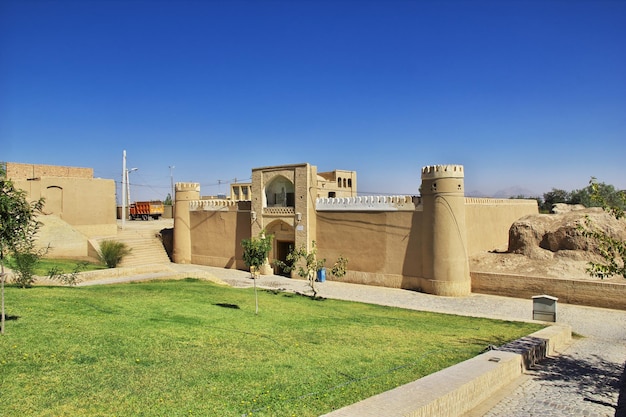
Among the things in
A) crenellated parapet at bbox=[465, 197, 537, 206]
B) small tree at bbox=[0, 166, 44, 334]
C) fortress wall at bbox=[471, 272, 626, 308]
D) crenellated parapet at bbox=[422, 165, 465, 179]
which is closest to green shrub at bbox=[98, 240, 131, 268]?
small tree at bbox=[0, 166, 44, 334]

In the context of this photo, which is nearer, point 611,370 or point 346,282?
point 611,370

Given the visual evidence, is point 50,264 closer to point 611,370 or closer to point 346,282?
point 346,282

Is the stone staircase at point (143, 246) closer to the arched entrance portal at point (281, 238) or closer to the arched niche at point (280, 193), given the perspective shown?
the arched entrance portal at point (281, 238)

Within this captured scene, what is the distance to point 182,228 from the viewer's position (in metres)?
29.4

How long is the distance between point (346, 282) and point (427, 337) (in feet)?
37.5

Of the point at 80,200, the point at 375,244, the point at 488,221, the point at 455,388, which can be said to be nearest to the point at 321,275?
the point at 375,244

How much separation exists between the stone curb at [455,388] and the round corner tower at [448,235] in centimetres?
833

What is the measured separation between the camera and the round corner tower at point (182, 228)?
29.3 metres

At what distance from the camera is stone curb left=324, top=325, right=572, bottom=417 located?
18.7 ft

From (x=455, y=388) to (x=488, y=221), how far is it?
68.1 ft

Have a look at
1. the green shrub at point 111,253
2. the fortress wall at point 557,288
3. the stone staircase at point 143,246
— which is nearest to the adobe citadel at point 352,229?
the fortress wall at point 557,288

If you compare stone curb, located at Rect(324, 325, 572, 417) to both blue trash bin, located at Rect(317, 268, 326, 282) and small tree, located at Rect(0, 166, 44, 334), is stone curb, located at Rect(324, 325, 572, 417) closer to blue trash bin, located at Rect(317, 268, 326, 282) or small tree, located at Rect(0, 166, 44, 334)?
small tree, located at Rect(0, 166, 44, 334)

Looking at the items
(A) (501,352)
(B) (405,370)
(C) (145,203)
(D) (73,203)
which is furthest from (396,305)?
(C) (145,203)

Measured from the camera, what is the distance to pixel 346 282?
22641 mm
